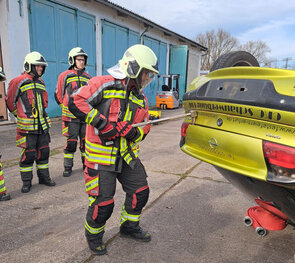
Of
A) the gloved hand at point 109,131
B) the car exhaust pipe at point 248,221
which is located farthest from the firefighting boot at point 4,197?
the car exhaust pipe at point 248,221

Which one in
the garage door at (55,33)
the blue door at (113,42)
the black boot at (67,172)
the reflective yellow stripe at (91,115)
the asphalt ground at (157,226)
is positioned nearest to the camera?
the reflective yellow stripe at (91,115)

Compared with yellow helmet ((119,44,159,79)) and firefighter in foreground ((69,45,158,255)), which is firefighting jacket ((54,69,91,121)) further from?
yellow helmet ((119,44,159,79))

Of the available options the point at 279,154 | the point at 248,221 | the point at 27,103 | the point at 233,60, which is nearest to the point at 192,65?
the point at 27,103

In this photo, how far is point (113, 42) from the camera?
13.1 metres

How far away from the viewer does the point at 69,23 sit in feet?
33.8

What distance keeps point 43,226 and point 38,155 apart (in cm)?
137

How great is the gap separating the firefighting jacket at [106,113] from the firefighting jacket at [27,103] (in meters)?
1.78

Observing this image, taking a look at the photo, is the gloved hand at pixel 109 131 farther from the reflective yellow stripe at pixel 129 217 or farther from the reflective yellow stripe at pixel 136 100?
the reflective yellow stripe at pixel 129 217

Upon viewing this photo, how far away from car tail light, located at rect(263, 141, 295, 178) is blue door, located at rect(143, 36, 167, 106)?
582 inches

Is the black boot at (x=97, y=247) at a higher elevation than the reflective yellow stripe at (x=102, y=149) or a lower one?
lower

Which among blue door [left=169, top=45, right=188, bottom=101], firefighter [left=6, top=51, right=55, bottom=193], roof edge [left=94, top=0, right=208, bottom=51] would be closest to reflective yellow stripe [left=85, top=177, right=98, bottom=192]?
firefighter [left=6, top=51, right=55, bottom=193]

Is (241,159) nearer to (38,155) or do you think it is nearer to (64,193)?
(64,193)

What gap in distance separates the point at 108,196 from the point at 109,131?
1.83 feet

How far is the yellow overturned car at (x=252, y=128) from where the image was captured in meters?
1.61
